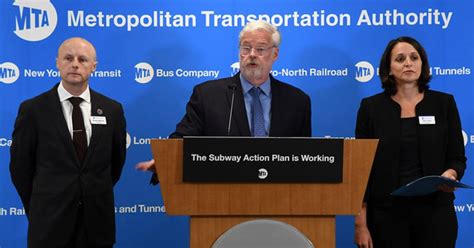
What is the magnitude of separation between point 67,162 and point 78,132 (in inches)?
6.8

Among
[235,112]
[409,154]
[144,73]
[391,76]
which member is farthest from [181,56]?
[409,154]

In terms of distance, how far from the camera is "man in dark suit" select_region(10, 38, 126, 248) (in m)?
3.00

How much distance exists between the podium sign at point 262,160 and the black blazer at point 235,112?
2.59ft

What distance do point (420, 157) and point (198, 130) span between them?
3.89ft

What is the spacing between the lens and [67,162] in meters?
3.01

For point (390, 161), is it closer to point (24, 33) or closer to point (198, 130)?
point (198, 130)

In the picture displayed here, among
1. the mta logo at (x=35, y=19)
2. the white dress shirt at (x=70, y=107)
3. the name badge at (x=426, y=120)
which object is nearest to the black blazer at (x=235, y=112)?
the white dress shirt at (x=70, y=107)

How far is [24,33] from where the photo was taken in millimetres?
3928

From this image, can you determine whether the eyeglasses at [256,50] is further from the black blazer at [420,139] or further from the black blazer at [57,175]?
the black blazer at [57,175]

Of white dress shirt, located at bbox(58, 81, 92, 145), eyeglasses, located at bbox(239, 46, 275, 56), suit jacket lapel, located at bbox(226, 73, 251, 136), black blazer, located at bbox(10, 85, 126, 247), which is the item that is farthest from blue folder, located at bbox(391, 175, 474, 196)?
white dress shirt, located at bbox(58, 81, 92, 145)

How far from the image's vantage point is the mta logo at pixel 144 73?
3.95 metres

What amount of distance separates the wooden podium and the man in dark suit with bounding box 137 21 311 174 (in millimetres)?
794

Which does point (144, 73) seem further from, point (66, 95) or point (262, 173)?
point (262, 173)

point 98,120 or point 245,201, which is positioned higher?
point 98,120
